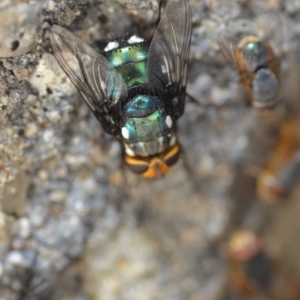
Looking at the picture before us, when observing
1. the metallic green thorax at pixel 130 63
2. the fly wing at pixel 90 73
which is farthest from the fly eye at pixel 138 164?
the metallic green thorax at pixel 130 63

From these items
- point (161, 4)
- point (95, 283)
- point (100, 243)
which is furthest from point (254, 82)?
point (95, 283)

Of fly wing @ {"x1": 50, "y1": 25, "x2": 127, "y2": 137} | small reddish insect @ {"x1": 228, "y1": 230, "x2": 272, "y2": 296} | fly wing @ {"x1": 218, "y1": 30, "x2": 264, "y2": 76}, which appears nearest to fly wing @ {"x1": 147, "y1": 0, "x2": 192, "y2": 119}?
fly wing @ {"x1": 50, "y1": 25, "x2": 127, "y2": 137}

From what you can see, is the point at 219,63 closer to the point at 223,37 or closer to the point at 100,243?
the point at 223,37

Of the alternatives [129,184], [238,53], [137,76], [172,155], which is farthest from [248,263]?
[137,76]

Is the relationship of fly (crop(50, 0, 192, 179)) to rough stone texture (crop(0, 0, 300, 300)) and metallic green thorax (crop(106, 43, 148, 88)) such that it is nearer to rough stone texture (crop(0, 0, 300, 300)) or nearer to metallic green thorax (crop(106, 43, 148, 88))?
metallic green thorax (crop(106, 43, 148, 88))

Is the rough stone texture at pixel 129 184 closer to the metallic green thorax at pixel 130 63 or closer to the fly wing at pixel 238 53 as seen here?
the fly wing at pixel 238 53
